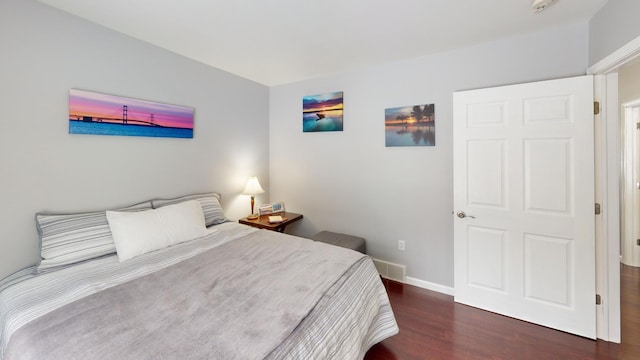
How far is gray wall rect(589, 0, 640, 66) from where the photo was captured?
4.70ft

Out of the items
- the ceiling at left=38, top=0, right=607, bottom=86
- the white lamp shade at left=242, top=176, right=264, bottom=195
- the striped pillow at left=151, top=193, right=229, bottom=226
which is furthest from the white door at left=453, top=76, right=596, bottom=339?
the striped pillow at left=151, top=193, right=229, bottom=226

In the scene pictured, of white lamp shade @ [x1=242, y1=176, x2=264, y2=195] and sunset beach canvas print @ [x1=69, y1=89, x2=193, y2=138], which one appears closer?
sunset beach canvas print @ [x1=69, y1=89, x2=193, y2=138]

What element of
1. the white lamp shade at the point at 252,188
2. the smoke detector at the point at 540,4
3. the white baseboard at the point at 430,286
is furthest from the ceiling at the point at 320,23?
the white baseboard at the point at 430,286

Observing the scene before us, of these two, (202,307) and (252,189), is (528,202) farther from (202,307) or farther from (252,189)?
(252,189)

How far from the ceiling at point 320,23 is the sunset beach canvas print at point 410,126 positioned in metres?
0.54

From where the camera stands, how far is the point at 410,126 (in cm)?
260

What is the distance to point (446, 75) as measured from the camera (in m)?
2.42

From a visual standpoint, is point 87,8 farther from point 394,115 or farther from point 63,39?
point 394,115

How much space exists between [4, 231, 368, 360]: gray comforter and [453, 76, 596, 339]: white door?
4.32 feet

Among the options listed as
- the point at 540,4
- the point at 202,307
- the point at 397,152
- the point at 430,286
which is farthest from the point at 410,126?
the point at 202,307

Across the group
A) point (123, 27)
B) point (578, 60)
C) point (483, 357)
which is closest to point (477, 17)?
A: point (578, 60)

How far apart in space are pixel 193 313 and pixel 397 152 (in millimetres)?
2296

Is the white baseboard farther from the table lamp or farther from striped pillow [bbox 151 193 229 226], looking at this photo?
striped pillow [bbox 151 193 229 226]

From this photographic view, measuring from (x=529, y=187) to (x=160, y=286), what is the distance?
9.04ft
